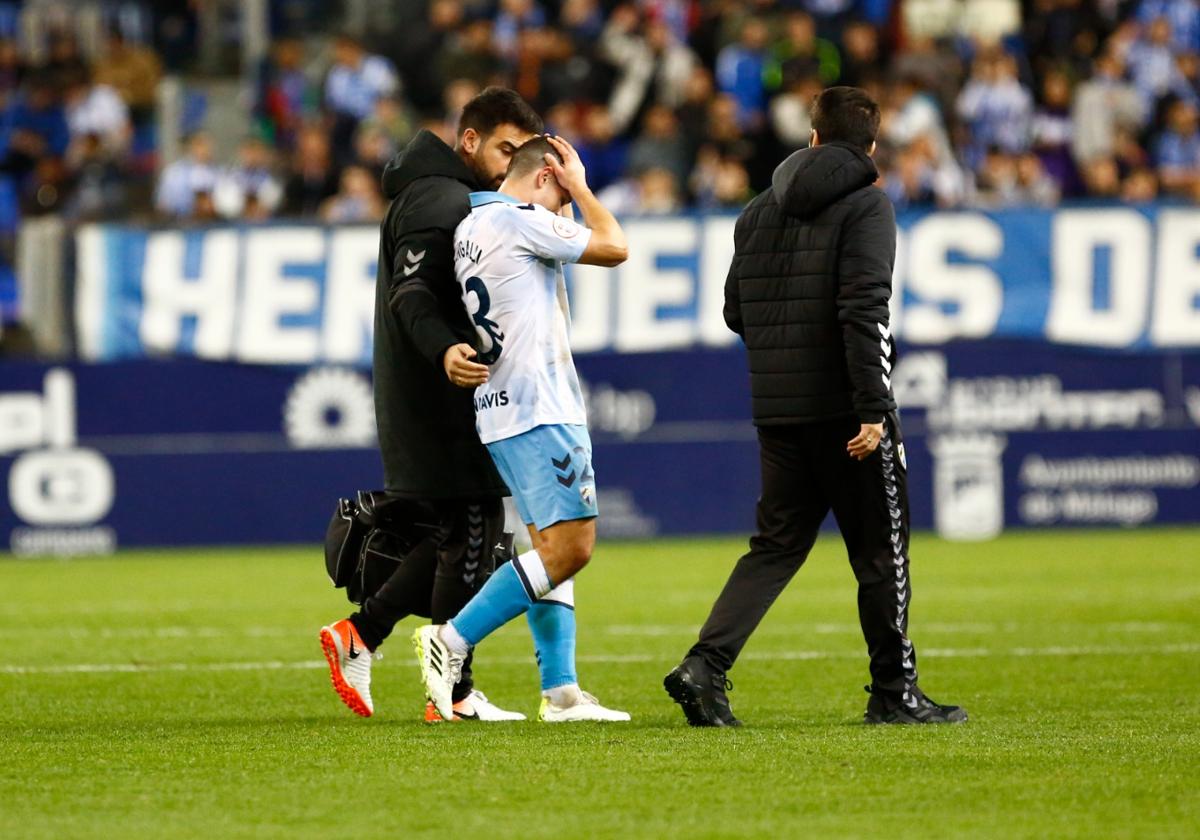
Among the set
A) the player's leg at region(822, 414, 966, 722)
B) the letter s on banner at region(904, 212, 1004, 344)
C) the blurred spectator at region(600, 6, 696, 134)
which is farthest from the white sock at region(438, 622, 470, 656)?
the blurred spectator at region(600, 6, 696, 134)

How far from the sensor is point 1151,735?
6.76 metres

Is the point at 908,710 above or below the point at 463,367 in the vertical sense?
below

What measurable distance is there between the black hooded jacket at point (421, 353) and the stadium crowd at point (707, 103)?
987 centimetres

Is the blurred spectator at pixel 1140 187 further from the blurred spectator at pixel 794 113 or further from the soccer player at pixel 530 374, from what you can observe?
the soccer player at pixel 530 374

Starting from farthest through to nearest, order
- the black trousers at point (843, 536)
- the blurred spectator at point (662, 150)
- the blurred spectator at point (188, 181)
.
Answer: the blurred spectator at point (188, 181) < the blurred spectator at point (662, 150) < the black trousers at point (843, 536)

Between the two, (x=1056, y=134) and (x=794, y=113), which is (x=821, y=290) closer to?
(x=794, y=113)

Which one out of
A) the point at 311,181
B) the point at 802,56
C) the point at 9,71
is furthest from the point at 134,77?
the point at 802,56

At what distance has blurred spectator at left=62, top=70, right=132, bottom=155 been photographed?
2225 centimetres

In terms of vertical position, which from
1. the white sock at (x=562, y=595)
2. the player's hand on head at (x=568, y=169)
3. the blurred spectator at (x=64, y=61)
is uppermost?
the blurred spectator at (x=64, y=61)

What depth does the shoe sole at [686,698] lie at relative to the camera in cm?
718

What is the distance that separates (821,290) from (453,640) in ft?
5.68

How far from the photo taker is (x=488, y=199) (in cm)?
730

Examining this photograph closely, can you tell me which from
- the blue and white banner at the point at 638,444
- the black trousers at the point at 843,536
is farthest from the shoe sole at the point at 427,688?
the blue and white banner at the point at 638,444

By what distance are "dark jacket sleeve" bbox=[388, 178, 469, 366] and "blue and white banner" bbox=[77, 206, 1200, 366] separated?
956 cm
